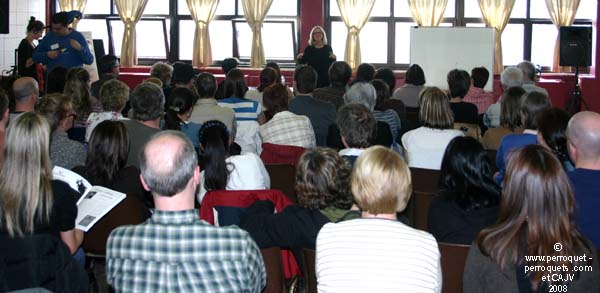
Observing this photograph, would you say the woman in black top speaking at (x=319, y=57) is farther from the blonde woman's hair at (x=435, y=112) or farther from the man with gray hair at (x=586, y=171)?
the man with gray hair at (x=586, y=171)

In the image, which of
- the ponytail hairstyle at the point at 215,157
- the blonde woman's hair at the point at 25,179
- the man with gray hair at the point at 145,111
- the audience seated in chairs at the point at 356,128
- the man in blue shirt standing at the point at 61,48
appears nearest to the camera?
the blonde woman's hair at the point at 25,179

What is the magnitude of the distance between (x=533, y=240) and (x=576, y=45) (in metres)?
9.55

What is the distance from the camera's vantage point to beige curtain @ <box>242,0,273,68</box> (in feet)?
41.8

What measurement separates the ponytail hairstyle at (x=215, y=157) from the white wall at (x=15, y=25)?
9274 millimetres

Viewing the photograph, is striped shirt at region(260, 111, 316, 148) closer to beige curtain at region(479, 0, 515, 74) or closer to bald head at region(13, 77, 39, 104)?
bald head at region(13, 77, 39, 104)

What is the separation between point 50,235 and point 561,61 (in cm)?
992

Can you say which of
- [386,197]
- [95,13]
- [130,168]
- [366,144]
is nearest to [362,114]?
[366,144]

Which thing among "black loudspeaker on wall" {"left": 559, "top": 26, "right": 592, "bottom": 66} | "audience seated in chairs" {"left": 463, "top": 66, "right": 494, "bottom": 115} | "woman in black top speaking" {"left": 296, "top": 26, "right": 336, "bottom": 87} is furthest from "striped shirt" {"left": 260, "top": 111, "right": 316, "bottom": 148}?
"black loudspeaker on wall" {"left": 559, "top": 26, "right": 592, "bottom": 66}

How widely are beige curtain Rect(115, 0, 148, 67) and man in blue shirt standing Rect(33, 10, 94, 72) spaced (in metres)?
3.83

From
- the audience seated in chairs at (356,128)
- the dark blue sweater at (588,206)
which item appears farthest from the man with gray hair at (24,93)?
the dark blue sweater at (588,206)

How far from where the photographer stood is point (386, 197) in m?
2.83

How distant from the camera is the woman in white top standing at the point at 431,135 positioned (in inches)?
215

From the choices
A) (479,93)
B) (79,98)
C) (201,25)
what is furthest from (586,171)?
(201,25)

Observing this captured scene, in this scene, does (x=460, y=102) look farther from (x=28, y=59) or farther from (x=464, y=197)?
(x=28, y=59)
